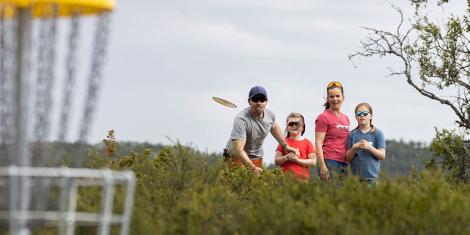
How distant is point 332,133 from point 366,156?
0.48 meters

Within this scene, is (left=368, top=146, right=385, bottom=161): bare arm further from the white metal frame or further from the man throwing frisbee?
the white metal frame

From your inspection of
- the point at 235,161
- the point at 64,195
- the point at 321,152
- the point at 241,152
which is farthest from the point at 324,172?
the point at 64,195

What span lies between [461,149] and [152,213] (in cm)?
1731

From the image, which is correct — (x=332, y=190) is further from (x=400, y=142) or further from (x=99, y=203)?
(x=400, y=142)

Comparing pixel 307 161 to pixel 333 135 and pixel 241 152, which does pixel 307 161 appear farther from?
pixel 241 152

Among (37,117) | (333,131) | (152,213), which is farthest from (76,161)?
(333,131)

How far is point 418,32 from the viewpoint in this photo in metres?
27.2

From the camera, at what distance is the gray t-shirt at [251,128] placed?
13750mm

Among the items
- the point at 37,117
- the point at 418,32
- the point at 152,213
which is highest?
the point at 418,32

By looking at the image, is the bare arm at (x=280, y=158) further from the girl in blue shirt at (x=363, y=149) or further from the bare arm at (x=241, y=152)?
the girl in blue shirt at (x=363, y=149)

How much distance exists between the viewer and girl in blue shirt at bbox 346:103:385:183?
13.3 meters

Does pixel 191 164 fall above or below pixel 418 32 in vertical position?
below

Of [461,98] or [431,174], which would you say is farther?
[461,98]

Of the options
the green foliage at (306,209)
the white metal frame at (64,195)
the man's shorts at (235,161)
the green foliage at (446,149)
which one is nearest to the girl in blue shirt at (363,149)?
the man's shorts at (235,161)
